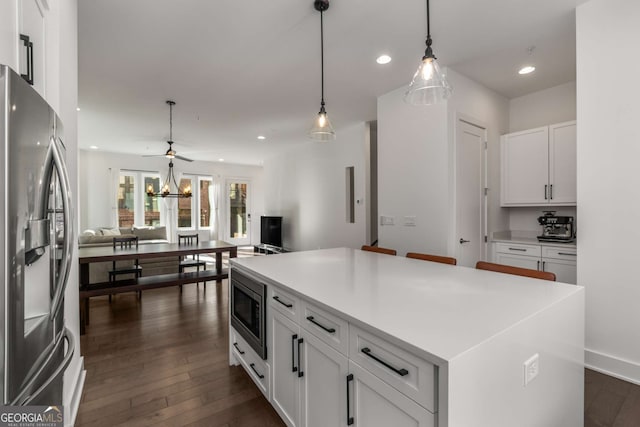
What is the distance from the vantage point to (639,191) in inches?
80.4

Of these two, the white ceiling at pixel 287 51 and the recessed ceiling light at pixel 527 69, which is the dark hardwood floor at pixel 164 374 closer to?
the white ceiling at pixel 287 51

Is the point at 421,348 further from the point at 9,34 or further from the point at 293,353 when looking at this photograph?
the point at 9,34

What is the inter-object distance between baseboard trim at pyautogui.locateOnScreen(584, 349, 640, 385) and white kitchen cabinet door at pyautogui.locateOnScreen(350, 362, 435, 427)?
7.54 feet

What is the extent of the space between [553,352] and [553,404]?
22cm

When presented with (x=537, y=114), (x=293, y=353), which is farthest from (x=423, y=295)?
(x=537, y=114)

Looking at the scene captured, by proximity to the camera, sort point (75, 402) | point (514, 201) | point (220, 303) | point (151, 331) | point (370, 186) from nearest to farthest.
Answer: point (75, 402) < point (151, 331) < point (514, 201) < point (220, 303) < point (370, 186)

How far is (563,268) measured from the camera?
120 inches

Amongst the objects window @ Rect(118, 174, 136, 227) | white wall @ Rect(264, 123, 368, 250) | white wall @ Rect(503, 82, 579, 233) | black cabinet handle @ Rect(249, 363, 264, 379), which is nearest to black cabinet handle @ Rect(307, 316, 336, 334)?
black cabinet handle @ Rect(249, 363, 264, 379)

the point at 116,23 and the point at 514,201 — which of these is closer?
the point at 116,23

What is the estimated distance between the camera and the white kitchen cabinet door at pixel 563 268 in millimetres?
2990

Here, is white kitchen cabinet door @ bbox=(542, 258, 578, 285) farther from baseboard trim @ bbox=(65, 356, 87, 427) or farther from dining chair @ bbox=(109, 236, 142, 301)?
dining chair @ bbox=(109, 236, 142, 301)

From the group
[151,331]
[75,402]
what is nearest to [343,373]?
[75,402]

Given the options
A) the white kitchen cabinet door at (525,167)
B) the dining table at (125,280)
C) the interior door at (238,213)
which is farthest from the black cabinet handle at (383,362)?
the interior door at (238,213)

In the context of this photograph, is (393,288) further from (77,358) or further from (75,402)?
(77,358)
